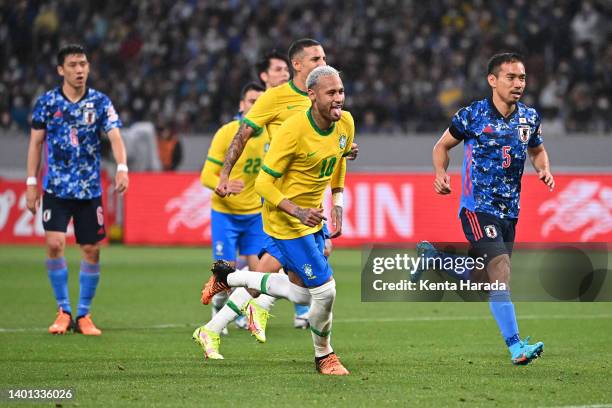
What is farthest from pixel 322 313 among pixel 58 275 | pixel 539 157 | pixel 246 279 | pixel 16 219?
pixel 16 219

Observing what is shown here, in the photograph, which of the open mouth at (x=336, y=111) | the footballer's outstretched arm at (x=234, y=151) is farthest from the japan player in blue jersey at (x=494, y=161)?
the footballer's outstretched arm at (x=234, y=151)

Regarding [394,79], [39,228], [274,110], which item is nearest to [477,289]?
[274,110]

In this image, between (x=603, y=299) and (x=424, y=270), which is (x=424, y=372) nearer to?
(x=424, y=270)

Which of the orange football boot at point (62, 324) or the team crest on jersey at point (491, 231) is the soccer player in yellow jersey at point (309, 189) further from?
the orange football boot at point (62, 324)

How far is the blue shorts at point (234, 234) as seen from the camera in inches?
461

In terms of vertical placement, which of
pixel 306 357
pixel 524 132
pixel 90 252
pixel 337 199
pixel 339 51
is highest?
pixel 524 132

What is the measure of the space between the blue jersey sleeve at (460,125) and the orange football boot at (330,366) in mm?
2115

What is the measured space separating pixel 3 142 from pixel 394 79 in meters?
9.63

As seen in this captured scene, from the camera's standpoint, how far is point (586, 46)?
90.2 ft

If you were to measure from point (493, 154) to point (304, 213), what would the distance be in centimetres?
193

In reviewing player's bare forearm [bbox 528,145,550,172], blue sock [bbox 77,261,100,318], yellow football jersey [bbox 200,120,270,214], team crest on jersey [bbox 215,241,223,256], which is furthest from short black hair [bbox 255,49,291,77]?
player's bare forearm [bbox 528,145,550,172]

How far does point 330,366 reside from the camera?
26.6 ft

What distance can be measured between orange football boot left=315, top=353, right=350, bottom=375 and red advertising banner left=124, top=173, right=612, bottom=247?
35.8 feet

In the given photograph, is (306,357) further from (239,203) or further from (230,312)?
(239,203)
